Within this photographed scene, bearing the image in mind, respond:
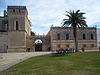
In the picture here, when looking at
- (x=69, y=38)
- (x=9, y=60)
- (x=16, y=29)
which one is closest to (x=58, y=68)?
(x=9, y=60)

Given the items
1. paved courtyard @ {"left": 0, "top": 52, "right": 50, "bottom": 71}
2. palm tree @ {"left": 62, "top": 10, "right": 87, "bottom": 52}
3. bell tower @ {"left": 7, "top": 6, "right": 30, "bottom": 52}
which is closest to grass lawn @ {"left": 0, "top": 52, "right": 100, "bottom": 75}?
paved courtyard @ {"left": 0, "top": 52, "right": 50, "bottom": 71}

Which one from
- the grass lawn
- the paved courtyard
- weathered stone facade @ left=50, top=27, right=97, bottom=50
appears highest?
weathered stone facade @ left=50, top=27, right=97, bottom=50

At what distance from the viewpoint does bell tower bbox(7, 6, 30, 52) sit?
193 feet

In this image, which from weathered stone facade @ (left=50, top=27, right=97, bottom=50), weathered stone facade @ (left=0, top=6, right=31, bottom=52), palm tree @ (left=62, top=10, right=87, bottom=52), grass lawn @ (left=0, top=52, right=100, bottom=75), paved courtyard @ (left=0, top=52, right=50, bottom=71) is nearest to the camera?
grass lawn @ (left=0, top=52, right=100, bottom=75)

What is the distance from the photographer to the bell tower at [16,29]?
2316 inches

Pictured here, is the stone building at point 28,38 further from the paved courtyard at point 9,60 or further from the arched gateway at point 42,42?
the paved courtyard at point 9,60

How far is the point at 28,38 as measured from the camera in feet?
204

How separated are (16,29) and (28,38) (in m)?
5.21

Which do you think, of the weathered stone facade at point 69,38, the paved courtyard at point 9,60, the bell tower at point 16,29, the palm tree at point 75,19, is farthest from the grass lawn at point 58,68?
the weathered stone facade at point 69,38

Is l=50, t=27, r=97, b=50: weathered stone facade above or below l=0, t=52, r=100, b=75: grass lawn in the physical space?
above

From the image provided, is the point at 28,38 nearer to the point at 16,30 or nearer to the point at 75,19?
the point at 16,30

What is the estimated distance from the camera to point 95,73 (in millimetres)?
10484

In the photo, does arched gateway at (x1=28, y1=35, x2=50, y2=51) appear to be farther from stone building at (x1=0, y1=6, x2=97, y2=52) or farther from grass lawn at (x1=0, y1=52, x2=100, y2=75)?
grass lawn at (x1=0, y1=52, x2=100, y2=75)

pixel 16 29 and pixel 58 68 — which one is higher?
pixel 16 29
